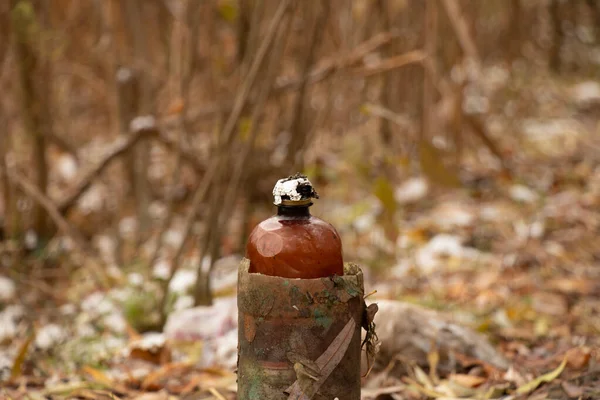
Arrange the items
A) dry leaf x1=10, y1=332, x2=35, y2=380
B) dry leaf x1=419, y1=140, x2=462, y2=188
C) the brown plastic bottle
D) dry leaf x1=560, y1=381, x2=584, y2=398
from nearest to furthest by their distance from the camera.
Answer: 1. the brown plastic bottle
2. dry leaf x1=560, y1=381, x2=584, y2=398
3. dry leaf x1=10, y1=332, x2=35, y2=380
4. dry leaf x1=419, y1=140, x2=462, y2=188

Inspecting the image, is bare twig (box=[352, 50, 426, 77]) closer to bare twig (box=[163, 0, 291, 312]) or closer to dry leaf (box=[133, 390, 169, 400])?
bare twig (box=[163, 0, 291, 312])

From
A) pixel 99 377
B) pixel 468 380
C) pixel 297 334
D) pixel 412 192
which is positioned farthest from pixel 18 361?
pixel 412 192

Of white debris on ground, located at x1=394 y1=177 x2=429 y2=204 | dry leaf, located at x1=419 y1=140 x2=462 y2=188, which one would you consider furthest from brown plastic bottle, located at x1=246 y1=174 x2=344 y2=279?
white debris on ground, located at x1=394 y1=177 x2=429 y2=204

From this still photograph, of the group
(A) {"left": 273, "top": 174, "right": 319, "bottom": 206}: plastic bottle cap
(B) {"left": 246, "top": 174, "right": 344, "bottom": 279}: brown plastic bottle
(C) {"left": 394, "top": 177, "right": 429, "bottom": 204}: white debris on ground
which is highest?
(C) {"left": 394, "top": 177, "right": 429, "bottom": 204}: white debris on ground

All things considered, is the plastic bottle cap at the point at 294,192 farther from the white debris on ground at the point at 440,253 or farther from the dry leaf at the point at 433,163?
the white debris on ground at the point at 440,253

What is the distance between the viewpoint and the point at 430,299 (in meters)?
2.69

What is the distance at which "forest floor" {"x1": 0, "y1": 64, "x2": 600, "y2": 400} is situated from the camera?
6.23ft

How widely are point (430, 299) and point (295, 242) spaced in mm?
1454

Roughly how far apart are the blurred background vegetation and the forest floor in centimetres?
4

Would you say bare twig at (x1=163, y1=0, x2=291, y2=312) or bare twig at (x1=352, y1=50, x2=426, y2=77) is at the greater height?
bare twig at (x1=352, y1=50, x2=426, y2=77)

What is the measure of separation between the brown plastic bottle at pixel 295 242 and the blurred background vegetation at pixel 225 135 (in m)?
0.83

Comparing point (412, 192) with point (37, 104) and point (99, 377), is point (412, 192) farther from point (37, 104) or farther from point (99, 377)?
point (99, 377)

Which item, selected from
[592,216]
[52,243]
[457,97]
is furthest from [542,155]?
[52,243]

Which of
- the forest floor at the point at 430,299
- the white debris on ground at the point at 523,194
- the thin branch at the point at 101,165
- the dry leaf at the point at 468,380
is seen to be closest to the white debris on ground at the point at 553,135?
the forest floor at the point at 430,299
